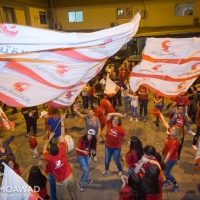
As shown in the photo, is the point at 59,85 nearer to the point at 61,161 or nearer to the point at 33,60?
the point at 33,60

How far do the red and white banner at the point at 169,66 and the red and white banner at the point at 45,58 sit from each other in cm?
159

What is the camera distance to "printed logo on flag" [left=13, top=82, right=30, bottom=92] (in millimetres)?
3539

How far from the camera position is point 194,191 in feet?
15.7

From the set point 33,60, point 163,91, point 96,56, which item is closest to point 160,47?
point 163,91

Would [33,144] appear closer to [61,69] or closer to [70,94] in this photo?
[70,94]

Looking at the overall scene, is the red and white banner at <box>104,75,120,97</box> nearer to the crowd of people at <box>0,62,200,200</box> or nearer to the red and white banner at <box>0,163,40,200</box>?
the crowd of people at <box>0,62,200,200</box>

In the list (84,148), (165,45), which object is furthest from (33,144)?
(165,45)

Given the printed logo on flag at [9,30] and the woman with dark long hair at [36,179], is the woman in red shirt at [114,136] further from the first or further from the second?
the printed logo on flag at [9,30]

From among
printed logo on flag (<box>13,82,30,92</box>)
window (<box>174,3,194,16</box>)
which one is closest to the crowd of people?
printed logo on flag (<box>13,82,30,92</box>)

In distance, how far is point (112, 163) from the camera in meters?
6.03

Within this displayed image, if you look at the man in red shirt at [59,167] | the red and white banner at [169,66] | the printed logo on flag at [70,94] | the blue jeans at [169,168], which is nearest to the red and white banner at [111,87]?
the red and white banner at [169,66]

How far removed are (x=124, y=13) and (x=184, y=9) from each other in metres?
5.43

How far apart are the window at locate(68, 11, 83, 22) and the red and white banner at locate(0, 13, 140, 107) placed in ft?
59.9

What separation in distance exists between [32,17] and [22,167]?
1537cm
